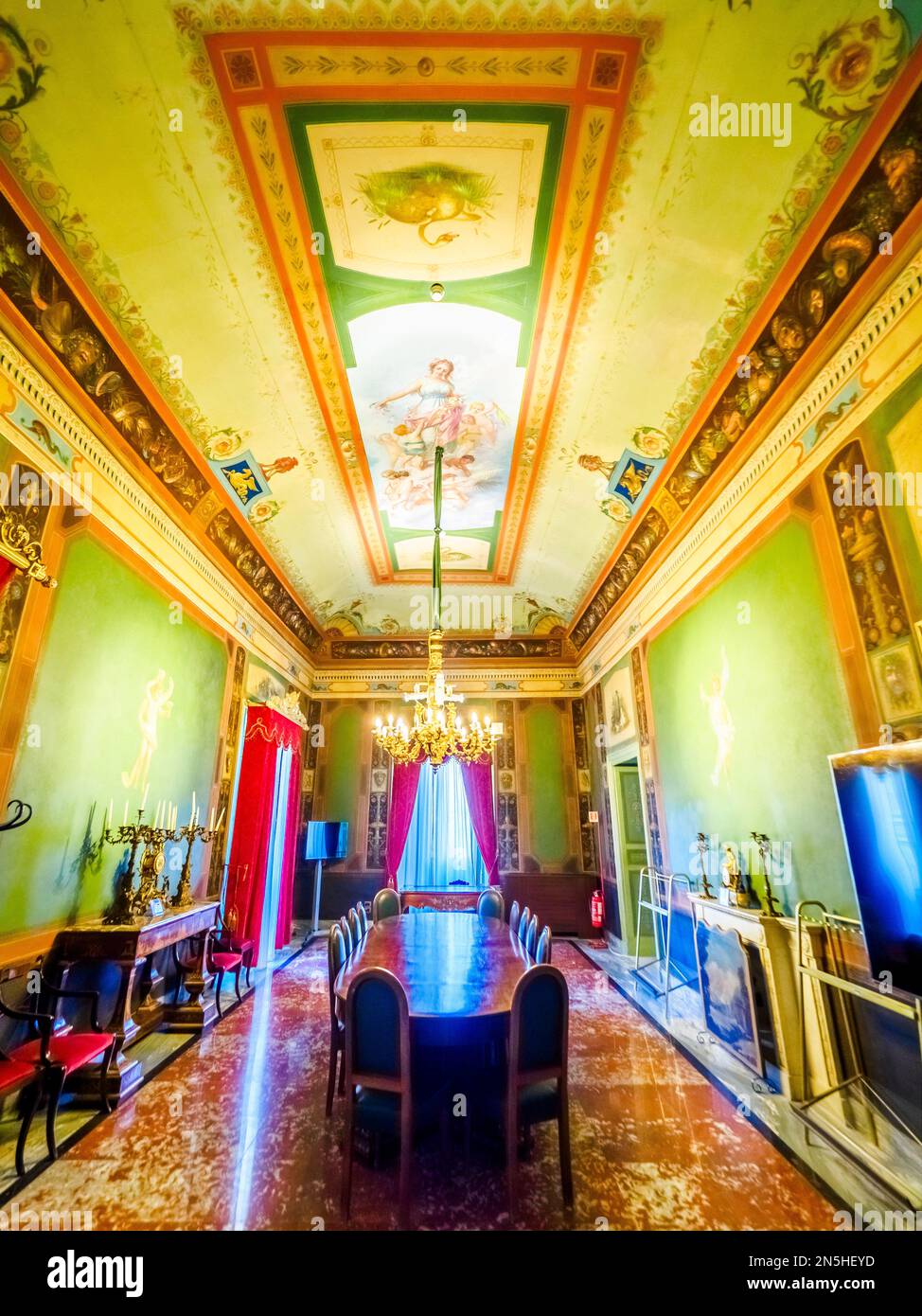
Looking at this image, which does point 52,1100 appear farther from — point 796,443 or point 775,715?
point 796,443

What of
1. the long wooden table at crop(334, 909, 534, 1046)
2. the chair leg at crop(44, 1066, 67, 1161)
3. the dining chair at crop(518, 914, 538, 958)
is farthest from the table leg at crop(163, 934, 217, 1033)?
the dining chair at crop(518, 914, 538, 958)

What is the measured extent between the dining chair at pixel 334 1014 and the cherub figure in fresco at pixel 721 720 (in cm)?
312

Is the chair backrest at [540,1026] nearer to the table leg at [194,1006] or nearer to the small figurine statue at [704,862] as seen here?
the small figurine statue at [704,862]

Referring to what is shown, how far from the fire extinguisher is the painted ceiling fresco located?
562 centimetres

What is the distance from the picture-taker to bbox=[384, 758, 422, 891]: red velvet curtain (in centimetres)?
791

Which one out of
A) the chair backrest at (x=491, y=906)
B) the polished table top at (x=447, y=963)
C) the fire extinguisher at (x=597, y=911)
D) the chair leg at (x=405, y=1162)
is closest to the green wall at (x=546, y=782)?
the fire extinguisher at (x=597, y=911)

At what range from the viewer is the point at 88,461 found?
341 cm

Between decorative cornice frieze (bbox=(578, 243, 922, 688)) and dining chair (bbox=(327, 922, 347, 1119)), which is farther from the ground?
decorative cornice frieze (bbox=(578, 243, 922, 688))

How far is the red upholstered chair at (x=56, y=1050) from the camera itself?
250cm

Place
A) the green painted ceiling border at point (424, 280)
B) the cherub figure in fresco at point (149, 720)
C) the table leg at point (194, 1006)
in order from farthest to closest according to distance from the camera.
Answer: the table leg at point (194, 1006)
the cherub figure in fresco at point (149, 720)
the green painted ceiling border at point (424, 280)

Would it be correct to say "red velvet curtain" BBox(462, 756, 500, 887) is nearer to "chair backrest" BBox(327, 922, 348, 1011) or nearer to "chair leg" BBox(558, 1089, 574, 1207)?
"chair backrest" BBox(327, 922, 348, 1011)

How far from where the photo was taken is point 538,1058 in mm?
2393

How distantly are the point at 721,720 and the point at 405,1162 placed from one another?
137 inches
